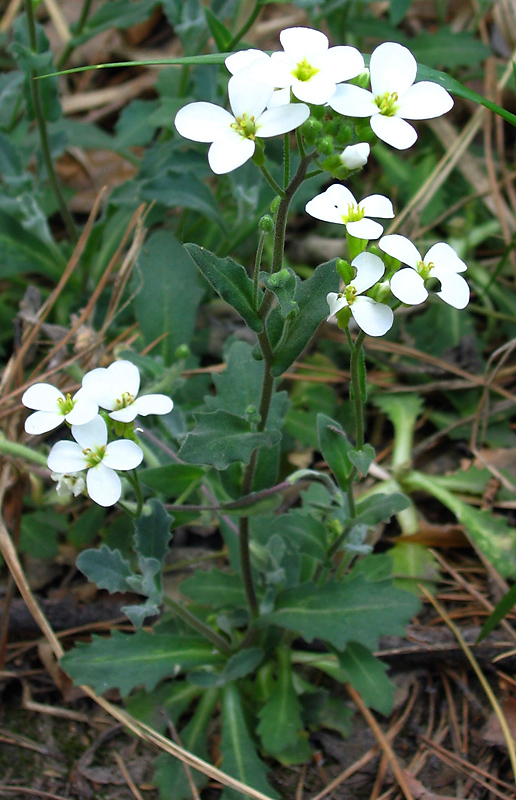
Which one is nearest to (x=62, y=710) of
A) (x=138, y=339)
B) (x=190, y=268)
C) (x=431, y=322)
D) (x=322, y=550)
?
(x=322, y=550)

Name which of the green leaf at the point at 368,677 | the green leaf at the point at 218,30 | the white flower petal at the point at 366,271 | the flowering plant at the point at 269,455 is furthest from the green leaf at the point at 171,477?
the green leaf at the point at 218,30

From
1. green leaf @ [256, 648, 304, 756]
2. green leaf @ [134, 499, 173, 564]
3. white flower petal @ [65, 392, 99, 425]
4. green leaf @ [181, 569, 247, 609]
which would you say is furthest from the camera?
green leaf @ [181, 569, 247, 609]

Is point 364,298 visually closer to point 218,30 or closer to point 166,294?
point 166,294

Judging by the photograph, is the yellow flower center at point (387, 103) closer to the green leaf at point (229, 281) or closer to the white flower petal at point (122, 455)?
the green leaf at point (229, 281)

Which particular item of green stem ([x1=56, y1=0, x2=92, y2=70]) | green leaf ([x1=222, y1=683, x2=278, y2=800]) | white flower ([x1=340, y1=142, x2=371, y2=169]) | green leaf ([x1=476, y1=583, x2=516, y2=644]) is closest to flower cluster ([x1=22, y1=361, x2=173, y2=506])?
white flower ([x1=340, y1=142, x2=371, y2=169])

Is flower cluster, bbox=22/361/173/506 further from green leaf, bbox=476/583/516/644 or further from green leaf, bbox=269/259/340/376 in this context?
green leaf, bbox=476/583/516/644

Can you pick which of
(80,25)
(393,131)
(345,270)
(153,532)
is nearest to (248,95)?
(393,131)

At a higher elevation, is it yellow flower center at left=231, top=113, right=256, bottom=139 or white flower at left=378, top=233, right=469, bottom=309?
yellow flower center at left=231, top=113, right=256, bottom=139

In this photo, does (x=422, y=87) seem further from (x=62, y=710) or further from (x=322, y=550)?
(x=62, y=710)
